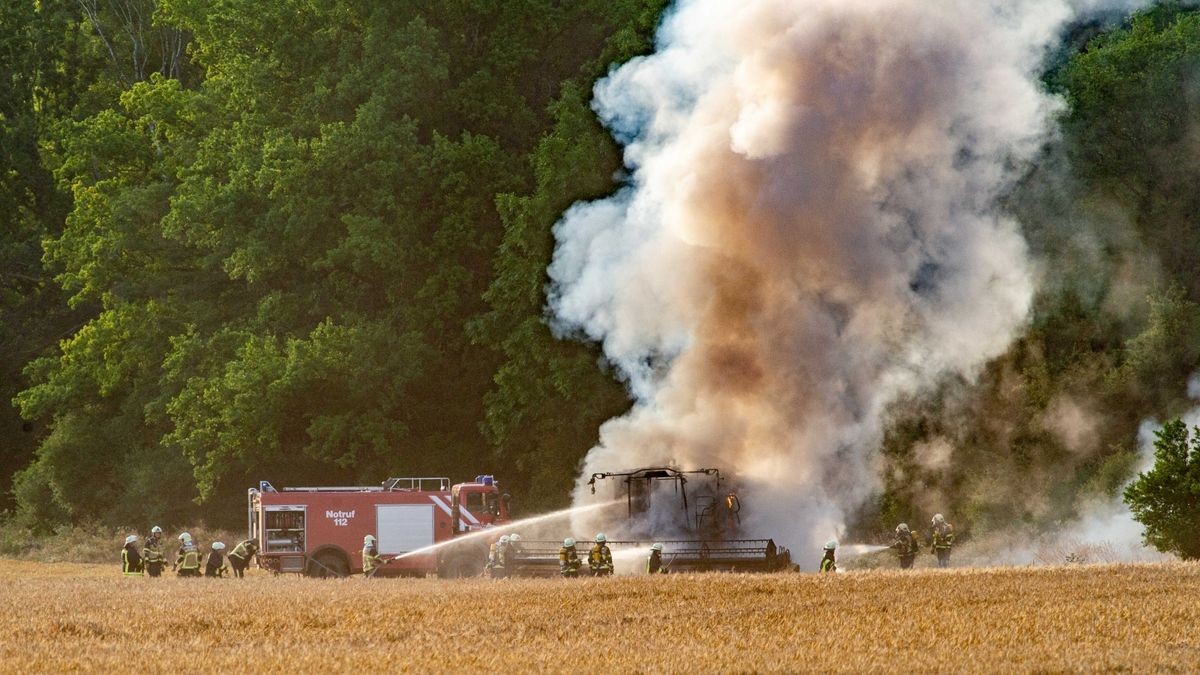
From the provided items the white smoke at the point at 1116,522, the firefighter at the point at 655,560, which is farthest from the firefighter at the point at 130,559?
the white smoke at the point at 1116,522

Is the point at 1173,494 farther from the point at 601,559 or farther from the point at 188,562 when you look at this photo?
the point at 188,562

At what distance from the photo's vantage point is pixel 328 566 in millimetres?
47062

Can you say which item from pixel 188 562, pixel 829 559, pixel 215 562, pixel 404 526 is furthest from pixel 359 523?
pixel 829 559

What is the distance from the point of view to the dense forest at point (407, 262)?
50.1 meters

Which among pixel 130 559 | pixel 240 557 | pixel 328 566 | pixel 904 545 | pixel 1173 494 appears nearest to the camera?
pixel 1173 494

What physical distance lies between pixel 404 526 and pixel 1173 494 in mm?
19419

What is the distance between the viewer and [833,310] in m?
→ 41.8

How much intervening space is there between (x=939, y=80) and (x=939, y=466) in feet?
45.1

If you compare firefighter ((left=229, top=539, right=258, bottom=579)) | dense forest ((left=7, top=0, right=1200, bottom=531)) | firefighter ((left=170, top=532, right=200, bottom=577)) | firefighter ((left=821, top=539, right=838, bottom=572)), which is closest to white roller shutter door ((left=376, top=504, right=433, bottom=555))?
firefighter ((left=229, top=539, right=258, bottom=579))

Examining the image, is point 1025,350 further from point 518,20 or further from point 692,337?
point 518,20

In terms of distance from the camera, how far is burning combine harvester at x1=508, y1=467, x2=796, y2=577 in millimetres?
38406

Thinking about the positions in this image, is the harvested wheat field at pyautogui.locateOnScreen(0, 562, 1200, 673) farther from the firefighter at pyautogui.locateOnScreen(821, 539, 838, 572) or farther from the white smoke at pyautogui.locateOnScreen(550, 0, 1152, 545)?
the white smoke at pyautogui.locateOnScreen(550, 0, 1152, 545)

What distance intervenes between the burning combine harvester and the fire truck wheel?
26.1 ft

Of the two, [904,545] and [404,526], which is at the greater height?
[404,526]
